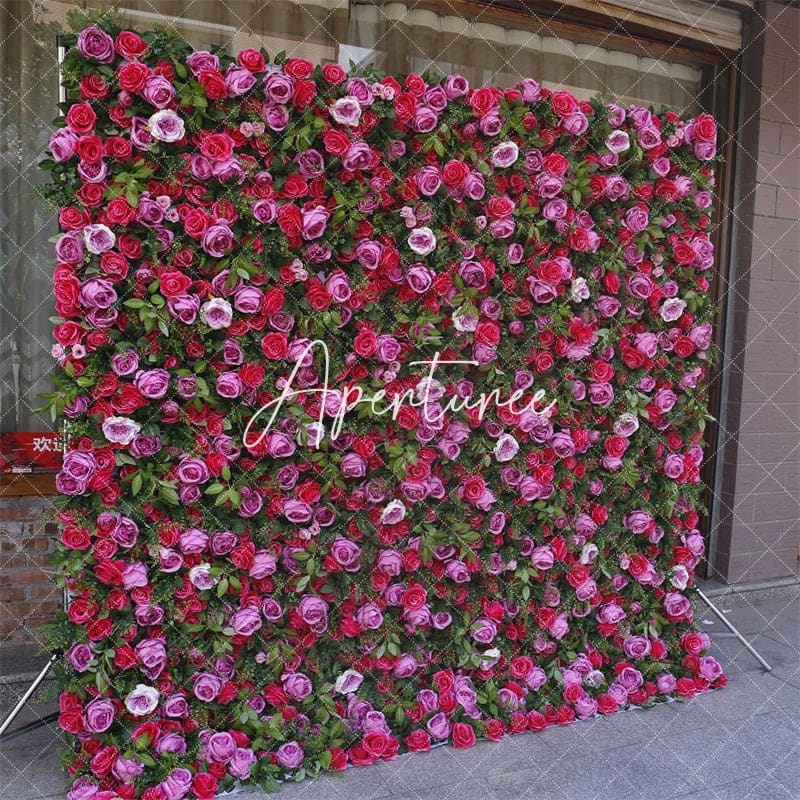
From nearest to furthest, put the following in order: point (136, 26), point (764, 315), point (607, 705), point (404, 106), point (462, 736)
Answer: point (404, 106)
point (462, 736)
point (607, 705)
point (136, 26)
point (764, 315)

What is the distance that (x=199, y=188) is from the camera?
246 centimetres

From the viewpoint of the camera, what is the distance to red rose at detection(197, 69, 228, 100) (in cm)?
241

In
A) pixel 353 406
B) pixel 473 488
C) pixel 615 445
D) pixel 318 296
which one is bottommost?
pixel 473 488

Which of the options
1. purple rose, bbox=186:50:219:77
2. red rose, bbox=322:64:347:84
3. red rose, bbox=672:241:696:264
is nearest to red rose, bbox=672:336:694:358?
red rose, bbox=672:241:696:264

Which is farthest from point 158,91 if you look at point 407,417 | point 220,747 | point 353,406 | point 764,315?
point 764,315

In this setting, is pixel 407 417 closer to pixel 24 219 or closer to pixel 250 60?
pixel 250 60

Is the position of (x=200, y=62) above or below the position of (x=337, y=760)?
above

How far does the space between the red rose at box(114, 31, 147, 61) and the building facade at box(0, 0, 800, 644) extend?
1.29 m

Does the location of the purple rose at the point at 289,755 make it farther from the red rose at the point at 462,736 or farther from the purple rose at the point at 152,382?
the purple rose at the point at 152,382

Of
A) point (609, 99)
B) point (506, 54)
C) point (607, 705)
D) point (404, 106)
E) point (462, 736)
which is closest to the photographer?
point (404, 106)

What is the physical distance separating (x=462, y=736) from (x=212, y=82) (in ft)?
7.59

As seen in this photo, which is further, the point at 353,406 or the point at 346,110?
the point at 353,406

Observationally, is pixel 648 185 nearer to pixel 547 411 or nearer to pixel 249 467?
pixel 547 411

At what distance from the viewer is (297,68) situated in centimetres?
252
